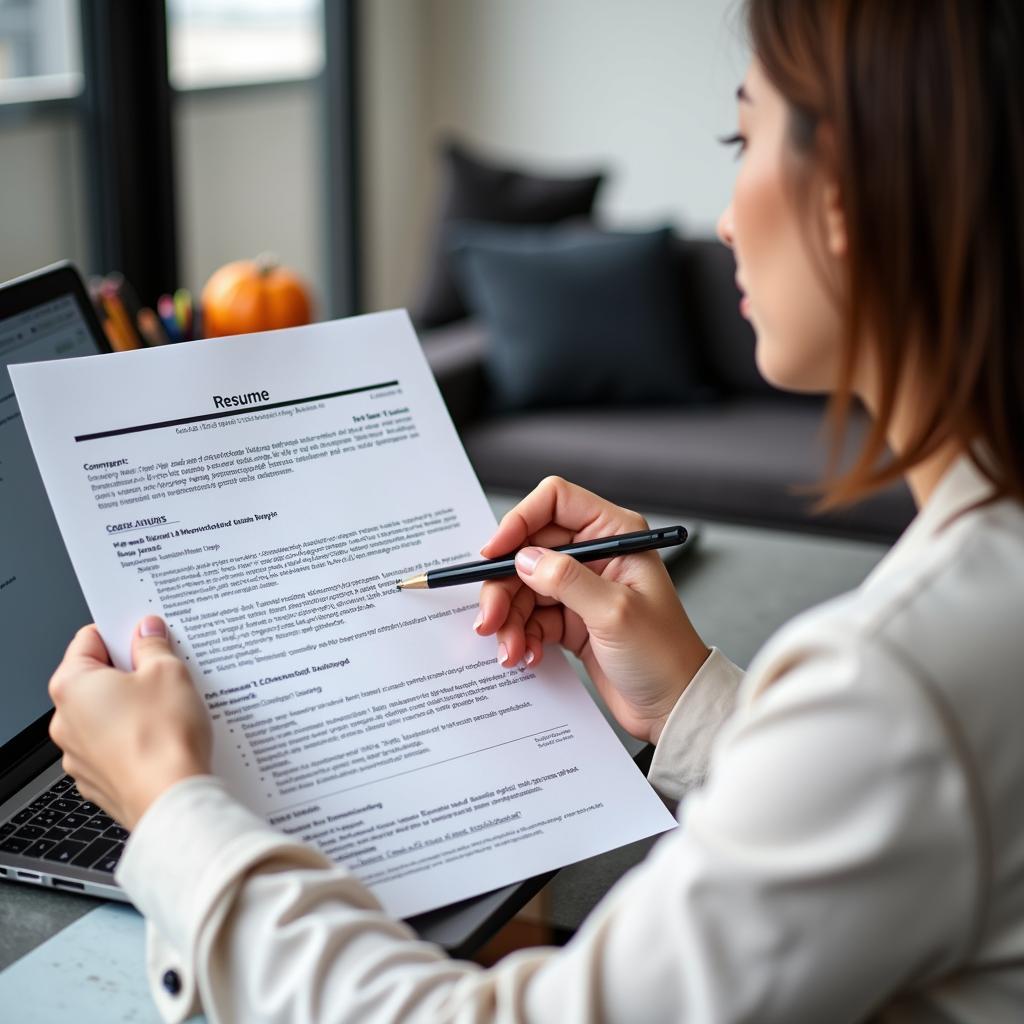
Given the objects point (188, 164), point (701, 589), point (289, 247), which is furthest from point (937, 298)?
point (289, 247)

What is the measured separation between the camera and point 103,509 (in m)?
0.78

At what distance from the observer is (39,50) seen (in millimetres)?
3088

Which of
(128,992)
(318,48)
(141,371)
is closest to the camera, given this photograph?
(128,992)

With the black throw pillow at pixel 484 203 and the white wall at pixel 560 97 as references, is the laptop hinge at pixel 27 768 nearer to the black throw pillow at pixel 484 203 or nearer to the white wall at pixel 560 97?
the black throw pillow at pixel 484 203

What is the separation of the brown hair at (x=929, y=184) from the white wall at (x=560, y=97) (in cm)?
351

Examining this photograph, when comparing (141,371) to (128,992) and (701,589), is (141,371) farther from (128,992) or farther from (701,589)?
(701,589)

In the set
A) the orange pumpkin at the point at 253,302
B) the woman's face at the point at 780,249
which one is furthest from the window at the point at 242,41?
the woman's face at the point at 780,249

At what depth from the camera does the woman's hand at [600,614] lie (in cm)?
89

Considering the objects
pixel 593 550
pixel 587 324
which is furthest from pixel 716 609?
pixel 587 324

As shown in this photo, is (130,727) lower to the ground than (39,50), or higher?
lower

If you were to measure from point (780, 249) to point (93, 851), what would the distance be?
1.78ft

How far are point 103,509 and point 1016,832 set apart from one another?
54cm

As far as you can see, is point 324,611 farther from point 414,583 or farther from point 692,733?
point 692,733

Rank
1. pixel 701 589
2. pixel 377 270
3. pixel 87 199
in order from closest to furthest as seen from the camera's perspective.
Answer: pixel 701 589, pixel 87 199, pixel 377 270
